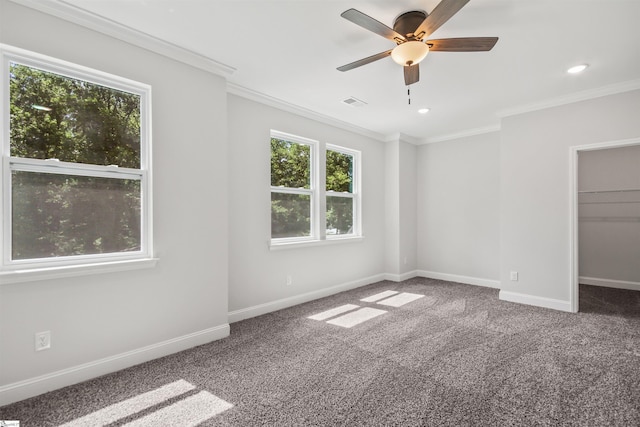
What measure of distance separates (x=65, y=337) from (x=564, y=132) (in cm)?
555

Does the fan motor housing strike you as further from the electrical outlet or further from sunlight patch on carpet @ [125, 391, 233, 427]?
the electrical outlet

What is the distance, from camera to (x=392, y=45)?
105 inches

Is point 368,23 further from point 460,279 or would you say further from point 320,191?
point 460,279

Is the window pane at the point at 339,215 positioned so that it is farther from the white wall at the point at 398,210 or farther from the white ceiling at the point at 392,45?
the white ceiling at the point at 392,45

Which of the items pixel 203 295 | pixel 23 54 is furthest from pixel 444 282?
pixel 23 54

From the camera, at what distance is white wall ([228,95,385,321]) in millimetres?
3545

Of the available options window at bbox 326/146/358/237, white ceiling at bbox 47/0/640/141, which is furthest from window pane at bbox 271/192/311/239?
white ceiling at bbox 47/0/640/141

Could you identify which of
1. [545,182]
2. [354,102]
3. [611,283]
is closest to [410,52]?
[354,102]

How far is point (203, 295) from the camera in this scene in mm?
2984

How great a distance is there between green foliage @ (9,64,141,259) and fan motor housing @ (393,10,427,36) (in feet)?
7.40

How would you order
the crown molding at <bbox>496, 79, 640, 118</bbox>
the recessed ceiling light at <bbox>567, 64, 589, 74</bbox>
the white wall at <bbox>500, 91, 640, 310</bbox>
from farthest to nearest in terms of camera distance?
the white wall at <bbox>500, 91, 640, 310</bbox>
the crown molding at <bbox>496, 79, 640, 118</bbox>
the recessed ceiling light at <bbox>567, 64, 589, 74</bbox>

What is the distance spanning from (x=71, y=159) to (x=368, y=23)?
236 cm

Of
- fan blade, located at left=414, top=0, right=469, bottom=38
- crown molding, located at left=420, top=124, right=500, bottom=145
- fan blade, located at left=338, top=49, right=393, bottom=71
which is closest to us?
fan blade, located at left=414, top=0, right=469, bottom=38

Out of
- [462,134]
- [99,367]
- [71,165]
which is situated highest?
[462,134]
